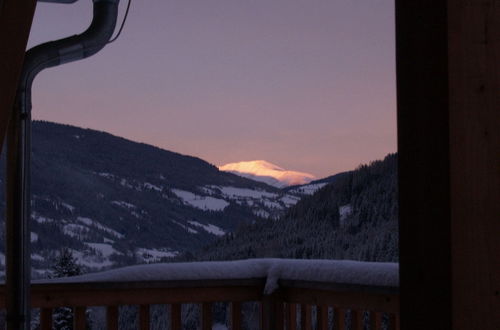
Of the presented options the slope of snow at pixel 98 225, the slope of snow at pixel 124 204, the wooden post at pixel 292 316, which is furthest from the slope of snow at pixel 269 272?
the slope of snow at pixel 124 204

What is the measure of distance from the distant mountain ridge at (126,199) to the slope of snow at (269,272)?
3725 millimetres

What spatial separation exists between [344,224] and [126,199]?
234 inches

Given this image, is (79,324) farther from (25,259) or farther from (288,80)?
(288,80)

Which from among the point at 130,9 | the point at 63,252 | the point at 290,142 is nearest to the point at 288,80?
the point at 290,142

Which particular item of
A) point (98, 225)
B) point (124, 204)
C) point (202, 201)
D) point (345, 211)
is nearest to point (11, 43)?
point (345, 211)

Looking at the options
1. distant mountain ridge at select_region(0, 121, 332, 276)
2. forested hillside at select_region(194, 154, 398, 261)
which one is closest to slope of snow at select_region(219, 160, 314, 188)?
distant mountain ridge at select_region(0, 121, 332, 276)

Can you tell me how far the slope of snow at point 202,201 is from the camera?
348 inches

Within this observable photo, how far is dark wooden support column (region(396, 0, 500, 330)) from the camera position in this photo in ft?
3.01

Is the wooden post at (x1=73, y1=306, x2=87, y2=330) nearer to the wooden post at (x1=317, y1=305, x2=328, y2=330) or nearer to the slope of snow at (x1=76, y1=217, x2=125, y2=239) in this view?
the wooden post at (x1=317, y1=305, x2=328, y2=330)

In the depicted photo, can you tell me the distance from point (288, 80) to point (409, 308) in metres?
7.15

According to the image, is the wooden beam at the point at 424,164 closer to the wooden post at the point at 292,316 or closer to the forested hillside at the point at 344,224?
the wooden post at the point at 292,316

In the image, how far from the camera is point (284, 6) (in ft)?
19.5

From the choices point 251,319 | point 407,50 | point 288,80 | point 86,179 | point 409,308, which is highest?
point 288,80

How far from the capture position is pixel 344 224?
3.94 m
